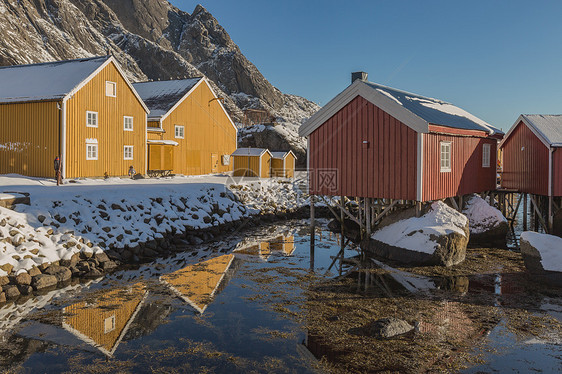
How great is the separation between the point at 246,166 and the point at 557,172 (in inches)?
793

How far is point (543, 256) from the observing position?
13414mm

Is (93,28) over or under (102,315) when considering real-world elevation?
over

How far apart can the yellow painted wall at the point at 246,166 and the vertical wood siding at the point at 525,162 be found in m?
16.6

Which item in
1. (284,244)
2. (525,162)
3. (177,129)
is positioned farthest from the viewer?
(177,129)

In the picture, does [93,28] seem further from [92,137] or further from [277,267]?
[277,267]

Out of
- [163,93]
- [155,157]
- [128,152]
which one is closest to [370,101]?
[128,152]

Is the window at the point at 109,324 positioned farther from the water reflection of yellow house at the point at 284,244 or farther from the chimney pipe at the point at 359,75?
the chimney pipe at the point at 359,75

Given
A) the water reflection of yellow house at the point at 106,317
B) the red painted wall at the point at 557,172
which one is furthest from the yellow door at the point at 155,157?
the red painted wall at the point at 557,172

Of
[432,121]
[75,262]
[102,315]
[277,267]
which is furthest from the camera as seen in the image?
[432,121]

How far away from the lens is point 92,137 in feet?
75.7

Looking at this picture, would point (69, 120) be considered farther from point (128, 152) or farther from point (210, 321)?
point (210, 321)

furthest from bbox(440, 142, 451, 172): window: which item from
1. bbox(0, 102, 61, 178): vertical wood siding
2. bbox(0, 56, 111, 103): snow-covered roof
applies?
bbox(0, 102, 61, 178): vertical wood siding

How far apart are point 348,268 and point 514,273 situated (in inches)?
204

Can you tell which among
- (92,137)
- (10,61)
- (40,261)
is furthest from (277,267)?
(10,61)
